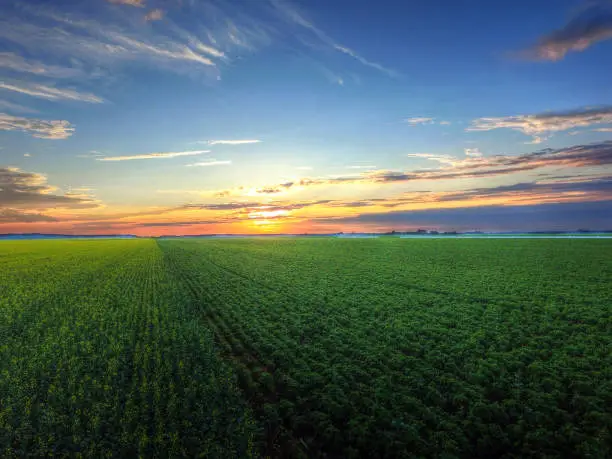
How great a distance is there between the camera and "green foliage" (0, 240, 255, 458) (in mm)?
9133

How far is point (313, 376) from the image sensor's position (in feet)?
41.2

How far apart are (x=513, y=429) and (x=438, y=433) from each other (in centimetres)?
207

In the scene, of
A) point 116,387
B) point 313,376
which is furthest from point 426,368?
point 116,387

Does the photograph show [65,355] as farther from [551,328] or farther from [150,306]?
[551,328]

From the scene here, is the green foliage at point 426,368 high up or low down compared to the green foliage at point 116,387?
down

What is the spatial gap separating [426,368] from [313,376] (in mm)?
4257

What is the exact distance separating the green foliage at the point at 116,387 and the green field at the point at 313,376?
0.06 m

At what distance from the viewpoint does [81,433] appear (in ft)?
31.4

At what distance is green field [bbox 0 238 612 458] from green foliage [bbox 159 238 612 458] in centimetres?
6

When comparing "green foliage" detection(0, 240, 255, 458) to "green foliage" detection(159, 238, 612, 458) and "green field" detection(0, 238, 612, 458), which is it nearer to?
"green field" detection(0, 238, 612, 458)

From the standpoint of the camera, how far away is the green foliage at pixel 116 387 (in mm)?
9133

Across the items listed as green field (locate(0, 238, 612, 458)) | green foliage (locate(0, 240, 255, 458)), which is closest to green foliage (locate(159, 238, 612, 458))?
green field (locate(0, 238, 612, 458))

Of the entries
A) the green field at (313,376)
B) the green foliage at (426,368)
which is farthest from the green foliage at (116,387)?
the green foliage at (426,368)

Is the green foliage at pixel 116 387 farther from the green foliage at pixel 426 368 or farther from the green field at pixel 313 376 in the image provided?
the green foliage at pixel 426 368
